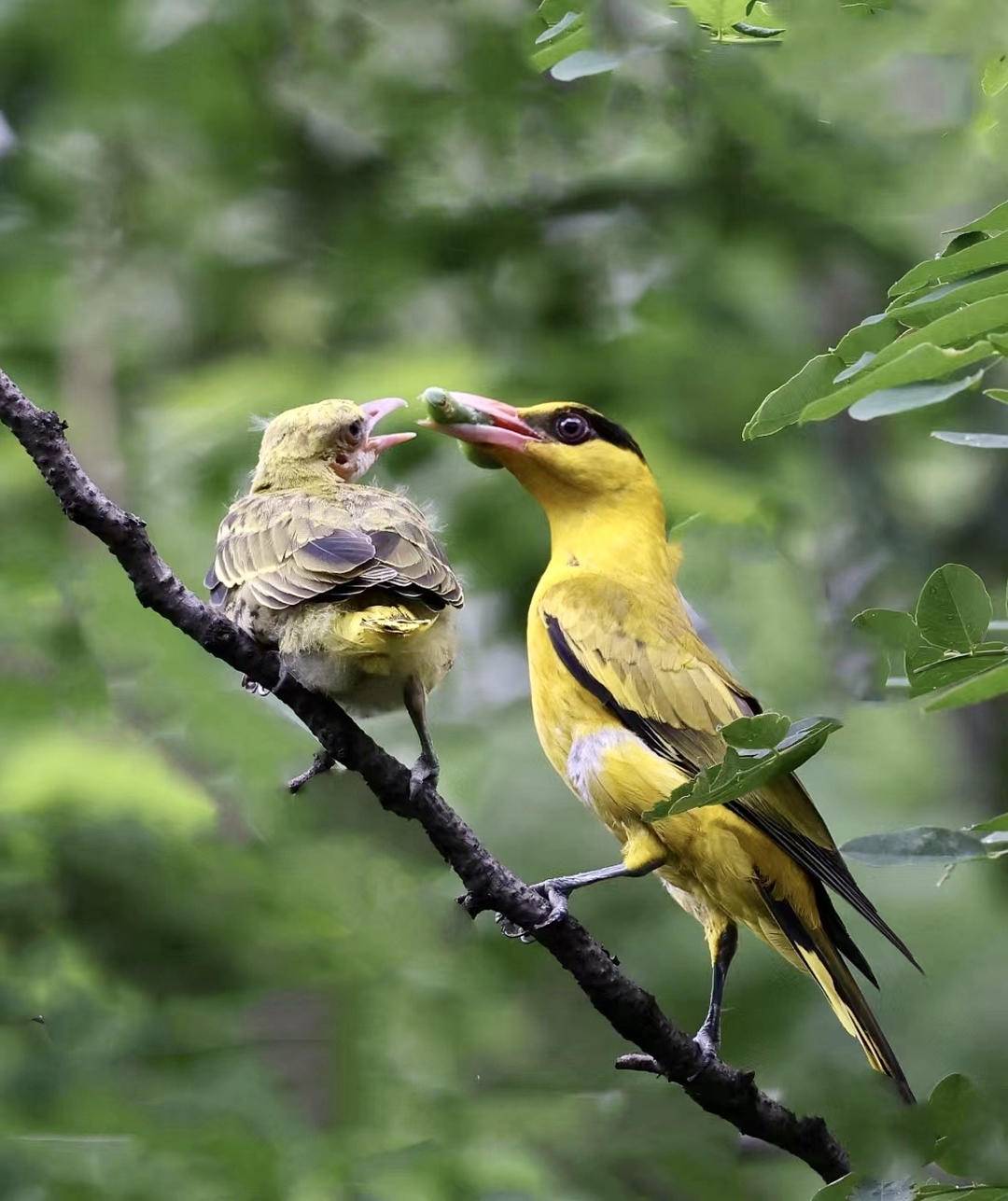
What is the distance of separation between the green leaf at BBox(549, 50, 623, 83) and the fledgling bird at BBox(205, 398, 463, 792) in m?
0.96

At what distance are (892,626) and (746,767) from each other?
29cm

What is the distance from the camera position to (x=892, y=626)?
7.48ft

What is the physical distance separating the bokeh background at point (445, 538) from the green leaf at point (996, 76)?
42 centimetres

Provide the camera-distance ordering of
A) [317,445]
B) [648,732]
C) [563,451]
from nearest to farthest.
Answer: [648,732] → [317,445] → [563,451]

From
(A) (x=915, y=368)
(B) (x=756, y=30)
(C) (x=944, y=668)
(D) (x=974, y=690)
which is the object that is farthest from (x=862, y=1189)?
(B) (x=756, y=30)

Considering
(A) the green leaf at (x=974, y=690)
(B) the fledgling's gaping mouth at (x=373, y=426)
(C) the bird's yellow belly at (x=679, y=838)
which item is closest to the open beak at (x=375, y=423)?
(B) the fledgling's gaping mouth at (x=373, y=426)

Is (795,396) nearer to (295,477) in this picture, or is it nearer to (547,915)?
(547,915)

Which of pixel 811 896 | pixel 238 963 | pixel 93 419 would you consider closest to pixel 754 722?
pixel 811 896

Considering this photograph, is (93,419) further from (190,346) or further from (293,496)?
(293,496)

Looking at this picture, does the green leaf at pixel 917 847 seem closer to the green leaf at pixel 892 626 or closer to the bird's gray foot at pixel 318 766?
the green leaf at pixel 892 626

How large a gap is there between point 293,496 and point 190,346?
329 cm

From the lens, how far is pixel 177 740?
528cm

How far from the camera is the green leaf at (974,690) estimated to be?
191 cm

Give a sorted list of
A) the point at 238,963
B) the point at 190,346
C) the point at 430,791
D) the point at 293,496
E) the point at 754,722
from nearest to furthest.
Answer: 1. the point at 754,722
2. the point at 430,791
3. the point at 293,496
4. the point at 238,963
5. the point at 190,346
